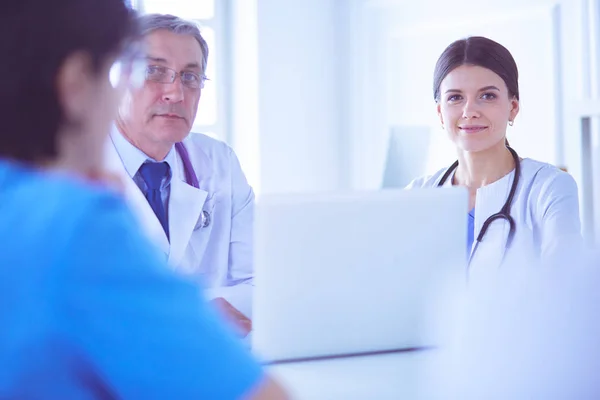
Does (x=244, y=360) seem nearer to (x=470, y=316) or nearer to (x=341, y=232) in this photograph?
(x=470, y=316)

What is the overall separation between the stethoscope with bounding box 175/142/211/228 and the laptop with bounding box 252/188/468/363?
0.94m

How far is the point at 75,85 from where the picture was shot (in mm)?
559

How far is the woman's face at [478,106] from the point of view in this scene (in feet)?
6.26

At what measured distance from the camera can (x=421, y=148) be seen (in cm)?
334

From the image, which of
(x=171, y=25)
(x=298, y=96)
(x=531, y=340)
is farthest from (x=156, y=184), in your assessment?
(x=298, y=96)

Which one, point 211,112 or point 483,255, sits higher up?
point 211,112

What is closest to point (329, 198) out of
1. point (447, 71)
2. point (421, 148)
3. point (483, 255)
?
point (483, 255)

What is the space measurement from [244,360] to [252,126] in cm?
329

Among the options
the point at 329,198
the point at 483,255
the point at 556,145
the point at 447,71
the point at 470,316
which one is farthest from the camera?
the point at 556,145

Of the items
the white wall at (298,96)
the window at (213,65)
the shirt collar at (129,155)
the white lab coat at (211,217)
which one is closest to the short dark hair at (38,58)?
the white lab coat at (211,217)

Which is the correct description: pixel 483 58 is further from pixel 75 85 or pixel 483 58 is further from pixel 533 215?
pixel 75 85

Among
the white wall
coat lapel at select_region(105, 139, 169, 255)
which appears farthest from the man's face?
the white wall

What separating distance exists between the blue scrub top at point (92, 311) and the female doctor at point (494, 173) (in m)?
1.27

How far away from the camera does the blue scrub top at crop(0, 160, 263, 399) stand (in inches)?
18.3
